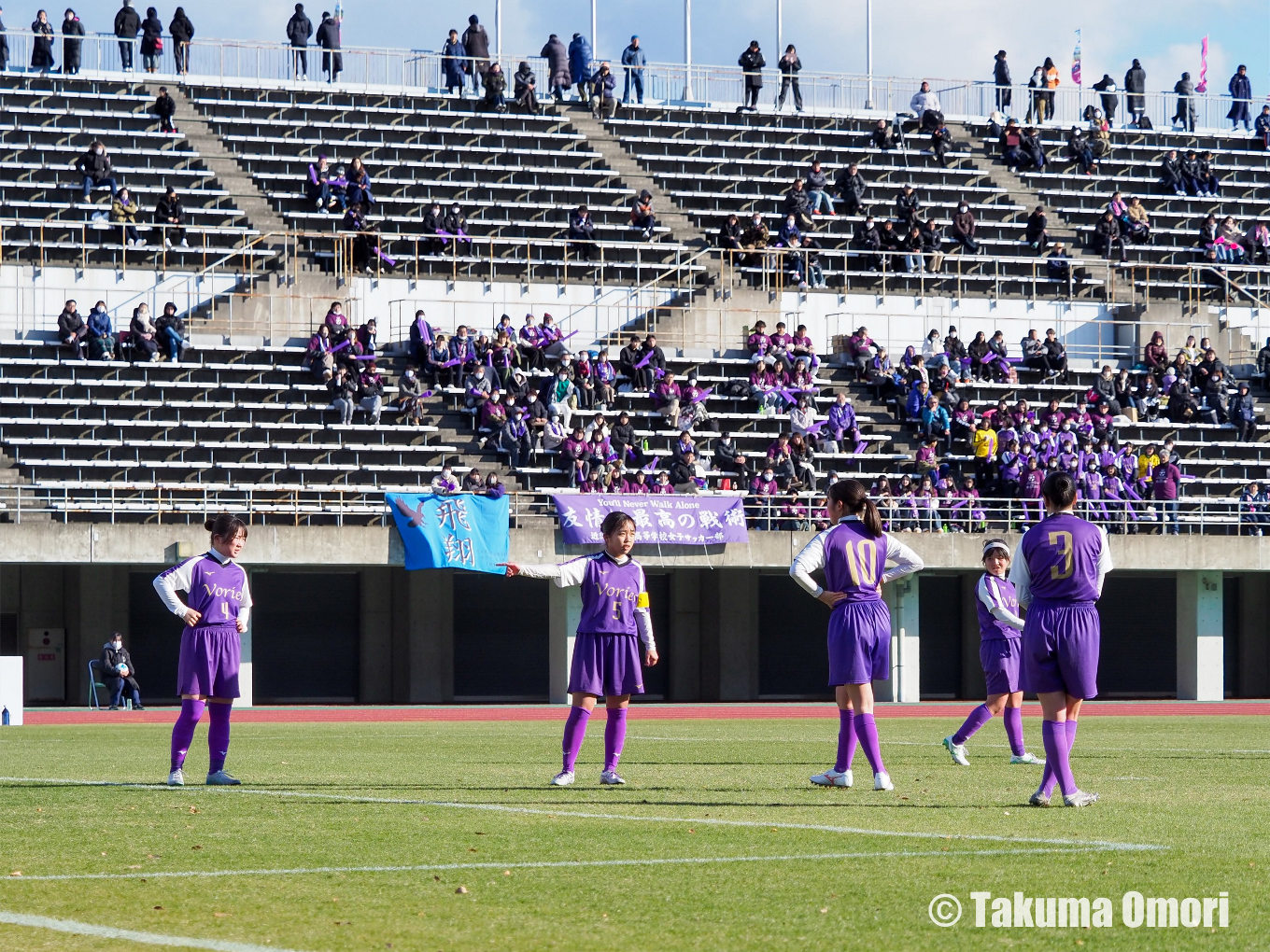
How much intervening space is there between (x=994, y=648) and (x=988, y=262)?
31.4 meters

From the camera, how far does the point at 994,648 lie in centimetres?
1519

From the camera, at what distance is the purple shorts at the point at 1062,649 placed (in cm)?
1044

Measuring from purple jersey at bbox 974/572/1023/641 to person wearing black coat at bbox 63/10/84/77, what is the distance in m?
34.8

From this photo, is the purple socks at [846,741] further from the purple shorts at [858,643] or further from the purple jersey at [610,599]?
the purple jersey at [610,599]

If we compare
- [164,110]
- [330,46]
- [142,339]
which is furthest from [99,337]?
[330,46]

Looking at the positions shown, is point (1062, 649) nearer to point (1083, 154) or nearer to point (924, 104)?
point (1083, 154)

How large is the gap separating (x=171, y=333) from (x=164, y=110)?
975 centimetres

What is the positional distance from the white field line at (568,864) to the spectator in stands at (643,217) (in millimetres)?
36068

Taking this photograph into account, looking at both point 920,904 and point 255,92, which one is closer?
point 920,904

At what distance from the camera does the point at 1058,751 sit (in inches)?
415

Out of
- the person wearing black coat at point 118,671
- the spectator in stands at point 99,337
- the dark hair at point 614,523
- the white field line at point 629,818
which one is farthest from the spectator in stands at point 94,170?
the dark hair at point 614,523

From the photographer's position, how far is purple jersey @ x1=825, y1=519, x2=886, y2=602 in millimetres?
11836

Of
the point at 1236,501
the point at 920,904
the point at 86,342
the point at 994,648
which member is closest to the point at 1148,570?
the point at 1236,501

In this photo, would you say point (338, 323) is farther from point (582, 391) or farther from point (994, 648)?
point (994, 648)
